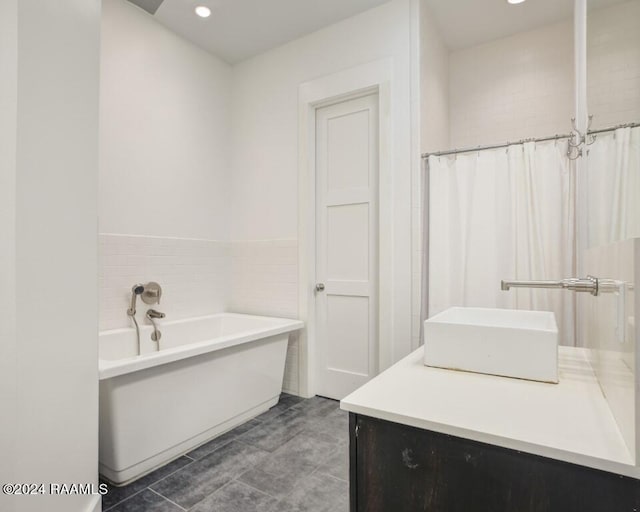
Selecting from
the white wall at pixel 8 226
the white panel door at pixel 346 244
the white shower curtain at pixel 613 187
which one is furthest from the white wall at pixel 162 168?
the white shower curtain at pixel 613 187

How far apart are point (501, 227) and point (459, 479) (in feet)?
6.19

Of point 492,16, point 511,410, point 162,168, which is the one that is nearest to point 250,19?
point 162,168

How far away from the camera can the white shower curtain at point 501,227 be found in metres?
2.16

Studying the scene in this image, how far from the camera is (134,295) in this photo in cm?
260

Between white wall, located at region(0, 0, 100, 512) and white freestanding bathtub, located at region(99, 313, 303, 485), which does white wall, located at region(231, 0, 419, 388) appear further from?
white wall, located at region(0, 0, 100, 512)

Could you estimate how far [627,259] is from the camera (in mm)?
695

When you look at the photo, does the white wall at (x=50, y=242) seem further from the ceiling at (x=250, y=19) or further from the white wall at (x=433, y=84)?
the white wall at (x=433, y=84)

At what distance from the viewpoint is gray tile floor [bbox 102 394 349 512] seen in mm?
1661

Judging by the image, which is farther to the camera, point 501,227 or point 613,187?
point 501,227

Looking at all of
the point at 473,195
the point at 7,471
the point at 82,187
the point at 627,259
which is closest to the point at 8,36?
the point at 82,187

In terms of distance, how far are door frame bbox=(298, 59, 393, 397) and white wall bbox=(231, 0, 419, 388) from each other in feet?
0.16

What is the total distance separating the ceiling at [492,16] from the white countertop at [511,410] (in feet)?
8.67

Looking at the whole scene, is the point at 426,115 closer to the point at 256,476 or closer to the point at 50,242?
the point at 50,242

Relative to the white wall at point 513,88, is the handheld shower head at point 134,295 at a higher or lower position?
lower
